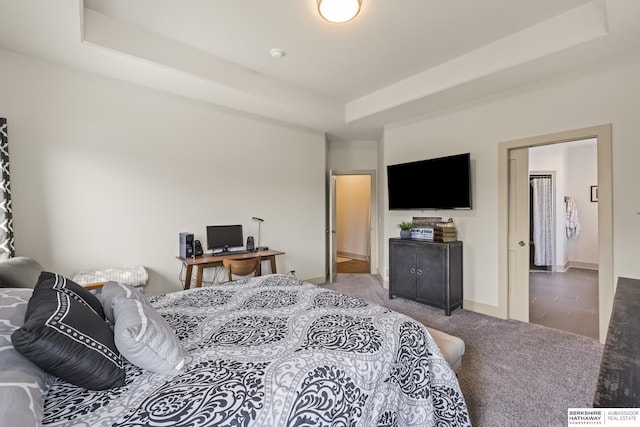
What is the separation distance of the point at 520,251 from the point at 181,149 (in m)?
4.24

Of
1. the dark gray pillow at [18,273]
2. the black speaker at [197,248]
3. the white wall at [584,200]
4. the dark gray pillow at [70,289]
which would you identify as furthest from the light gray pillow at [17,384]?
the white wall at [584,200]

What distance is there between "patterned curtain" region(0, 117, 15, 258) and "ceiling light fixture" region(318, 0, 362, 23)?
2912 millimetres

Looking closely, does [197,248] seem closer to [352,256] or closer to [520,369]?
[520,369]

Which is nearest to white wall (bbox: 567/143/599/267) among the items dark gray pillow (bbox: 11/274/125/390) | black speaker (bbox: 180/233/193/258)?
black speaker (bbox: 180/233/193/258)

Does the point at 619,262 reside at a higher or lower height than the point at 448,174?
lower

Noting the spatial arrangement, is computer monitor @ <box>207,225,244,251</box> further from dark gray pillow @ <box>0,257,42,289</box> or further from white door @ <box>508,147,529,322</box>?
white door @ <box>508,147,529,322</box>

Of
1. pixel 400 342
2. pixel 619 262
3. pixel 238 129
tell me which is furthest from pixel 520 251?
pixel 238 129

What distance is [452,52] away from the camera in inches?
120

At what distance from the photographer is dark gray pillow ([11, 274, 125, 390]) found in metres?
0.96

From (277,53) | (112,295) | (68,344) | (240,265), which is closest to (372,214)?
(240,265)

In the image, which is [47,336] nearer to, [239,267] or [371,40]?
[239,267]

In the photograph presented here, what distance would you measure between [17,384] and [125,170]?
2.80 m

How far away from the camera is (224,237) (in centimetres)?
386

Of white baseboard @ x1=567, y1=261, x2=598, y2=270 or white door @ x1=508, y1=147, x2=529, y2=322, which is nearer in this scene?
white door @ x1=508, y1=147, x2=529, y2=322
